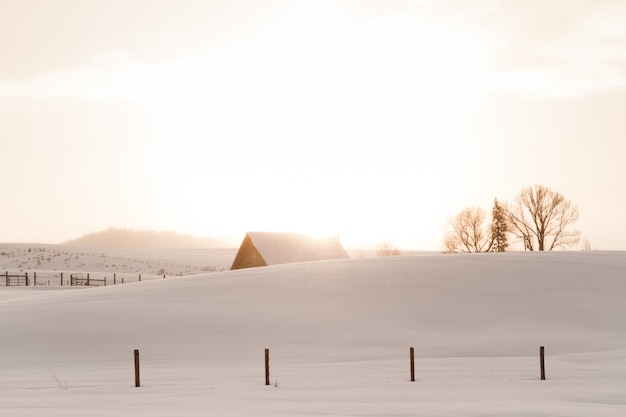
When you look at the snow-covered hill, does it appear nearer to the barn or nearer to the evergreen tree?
the barn

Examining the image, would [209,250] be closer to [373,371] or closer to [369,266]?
[369,266]

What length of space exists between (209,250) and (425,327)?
529ft

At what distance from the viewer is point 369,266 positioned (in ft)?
170

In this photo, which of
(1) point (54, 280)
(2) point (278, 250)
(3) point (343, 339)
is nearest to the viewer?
(3) point (343, 339)

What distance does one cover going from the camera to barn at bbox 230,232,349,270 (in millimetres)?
74000

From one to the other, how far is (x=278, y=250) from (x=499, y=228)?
1509 inches

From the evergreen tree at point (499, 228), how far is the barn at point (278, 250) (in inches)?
1170

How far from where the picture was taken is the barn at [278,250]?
74.0 m

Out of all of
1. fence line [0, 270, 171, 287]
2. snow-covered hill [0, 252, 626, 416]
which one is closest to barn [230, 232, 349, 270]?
fence line [0, 270, 171, 287]

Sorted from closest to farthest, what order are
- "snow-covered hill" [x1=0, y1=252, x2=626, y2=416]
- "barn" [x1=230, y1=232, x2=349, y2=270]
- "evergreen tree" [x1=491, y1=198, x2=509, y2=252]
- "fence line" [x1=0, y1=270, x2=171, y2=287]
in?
"snow-covered hill" [x1=0, y1=252, x2=626, y2=416] < "barn" [x1=230, y1=232, x2=349, y2=270] < "fence line" [x1=0, y1=270, x2=171, y2=287] < "evergreen tree" [x1=491, y1=198, x2=509, y2=252]

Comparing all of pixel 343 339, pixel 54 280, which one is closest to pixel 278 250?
pixel 54 280

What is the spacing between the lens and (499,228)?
105062 millimetres

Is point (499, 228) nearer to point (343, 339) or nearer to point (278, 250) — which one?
point (278, 250)

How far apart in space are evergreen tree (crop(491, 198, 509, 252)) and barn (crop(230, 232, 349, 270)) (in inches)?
1170
